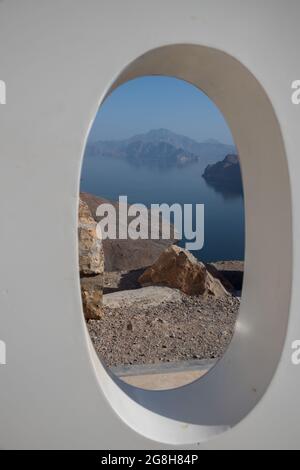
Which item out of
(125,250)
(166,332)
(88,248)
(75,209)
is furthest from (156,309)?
(75,209)

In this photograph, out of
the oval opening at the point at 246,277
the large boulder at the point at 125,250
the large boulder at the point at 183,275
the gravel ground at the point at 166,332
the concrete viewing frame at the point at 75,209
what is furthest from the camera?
the large boulder at the point at 125,250

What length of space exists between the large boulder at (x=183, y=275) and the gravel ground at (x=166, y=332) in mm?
182

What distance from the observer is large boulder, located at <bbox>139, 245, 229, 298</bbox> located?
650cm

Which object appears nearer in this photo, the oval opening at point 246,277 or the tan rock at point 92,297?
the oval opening at point 246,277

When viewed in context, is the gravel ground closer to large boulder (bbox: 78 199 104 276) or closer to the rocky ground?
the rocky ground

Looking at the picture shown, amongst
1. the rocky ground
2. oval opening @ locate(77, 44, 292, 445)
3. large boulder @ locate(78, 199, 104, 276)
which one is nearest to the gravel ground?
the rocky ground

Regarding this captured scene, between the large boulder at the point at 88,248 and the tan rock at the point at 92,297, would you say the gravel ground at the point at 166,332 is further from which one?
the large boulder at the point at 88,248

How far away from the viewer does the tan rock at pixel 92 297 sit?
18.4 feet

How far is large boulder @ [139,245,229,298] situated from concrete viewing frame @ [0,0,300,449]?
4198 millimetres

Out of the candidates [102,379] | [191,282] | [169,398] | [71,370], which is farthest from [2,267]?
[191,282]

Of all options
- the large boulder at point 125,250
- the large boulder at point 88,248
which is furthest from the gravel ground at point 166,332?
the large boulder at point 125,250

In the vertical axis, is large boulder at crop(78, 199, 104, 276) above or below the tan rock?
above

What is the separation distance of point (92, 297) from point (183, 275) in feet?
4.73

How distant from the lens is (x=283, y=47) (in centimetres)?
195
